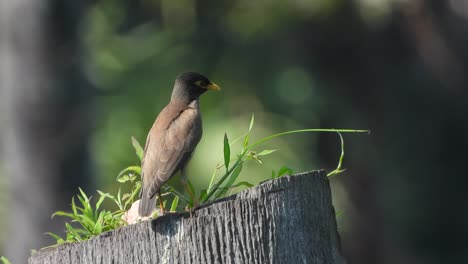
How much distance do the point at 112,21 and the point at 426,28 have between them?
7.34m

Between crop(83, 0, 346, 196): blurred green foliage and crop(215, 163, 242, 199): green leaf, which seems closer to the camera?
crop(215, 163, 242, 199): green leaf

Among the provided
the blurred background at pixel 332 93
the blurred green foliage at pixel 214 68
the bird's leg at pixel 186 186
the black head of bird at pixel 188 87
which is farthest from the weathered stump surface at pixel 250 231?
the blurred green foliage at pixel 214 68

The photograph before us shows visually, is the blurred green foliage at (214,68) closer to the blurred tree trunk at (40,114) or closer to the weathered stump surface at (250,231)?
Result: the blurred tree trunk at (40,114)

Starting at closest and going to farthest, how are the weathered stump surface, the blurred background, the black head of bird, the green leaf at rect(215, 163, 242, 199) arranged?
the weathered stump surface < the green leaf at rect(215, 163, 242, 199) < the black head of bird < the blurred background

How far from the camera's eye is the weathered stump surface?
5.04 meters

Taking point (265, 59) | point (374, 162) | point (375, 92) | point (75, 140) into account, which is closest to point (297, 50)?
point (265, 59)

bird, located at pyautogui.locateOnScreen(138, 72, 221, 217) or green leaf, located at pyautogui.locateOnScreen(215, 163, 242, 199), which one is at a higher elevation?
bird, located at pyautogui.locateOnScreen(138, 72, 221, 217)

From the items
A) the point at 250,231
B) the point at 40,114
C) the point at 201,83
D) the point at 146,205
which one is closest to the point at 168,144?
the point at 146,205

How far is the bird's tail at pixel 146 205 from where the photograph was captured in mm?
5964

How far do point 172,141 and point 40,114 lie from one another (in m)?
6.64

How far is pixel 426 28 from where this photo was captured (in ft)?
90.9

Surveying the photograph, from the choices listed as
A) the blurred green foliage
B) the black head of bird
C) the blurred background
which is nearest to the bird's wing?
the black head of bird

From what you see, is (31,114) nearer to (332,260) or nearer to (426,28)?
(332,260)

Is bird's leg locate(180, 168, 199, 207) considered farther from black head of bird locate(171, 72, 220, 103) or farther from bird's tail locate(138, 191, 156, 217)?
black head of bird locate(171, 72, 220, 103)
